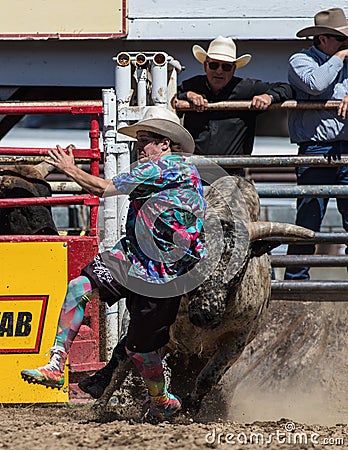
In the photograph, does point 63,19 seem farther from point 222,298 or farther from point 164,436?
point 164,436

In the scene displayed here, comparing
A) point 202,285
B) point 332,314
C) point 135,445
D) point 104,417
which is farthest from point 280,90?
point 135,445

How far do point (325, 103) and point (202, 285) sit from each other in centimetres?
189

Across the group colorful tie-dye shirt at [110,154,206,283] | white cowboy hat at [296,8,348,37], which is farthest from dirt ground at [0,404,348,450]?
white cowboy hat at [296,8,348,37]

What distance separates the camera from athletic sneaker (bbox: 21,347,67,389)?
158 inches

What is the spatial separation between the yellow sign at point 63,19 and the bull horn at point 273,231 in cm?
335

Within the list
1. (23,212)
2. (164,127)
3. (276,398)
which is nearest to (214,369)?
(276,398)

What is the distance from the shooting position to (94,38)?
7.55 metres

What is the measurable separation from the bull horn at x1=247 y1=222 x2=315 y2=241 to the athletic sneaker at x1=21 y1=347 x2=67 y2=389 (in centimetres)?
119

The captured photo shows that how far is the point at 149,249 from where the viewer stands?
171 inches

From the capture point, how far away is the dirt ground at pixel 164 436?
12.0 ft

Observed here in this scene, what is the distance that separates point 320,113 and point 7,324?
2429 mm

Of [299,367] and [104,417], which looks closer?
[104,417]

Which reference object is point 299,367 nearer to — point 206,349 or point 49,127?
point 206,349

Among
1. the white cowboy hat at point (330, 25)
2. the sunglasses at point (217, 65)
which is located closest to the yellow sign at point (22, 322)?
the sunglasses at point (217, 65)
